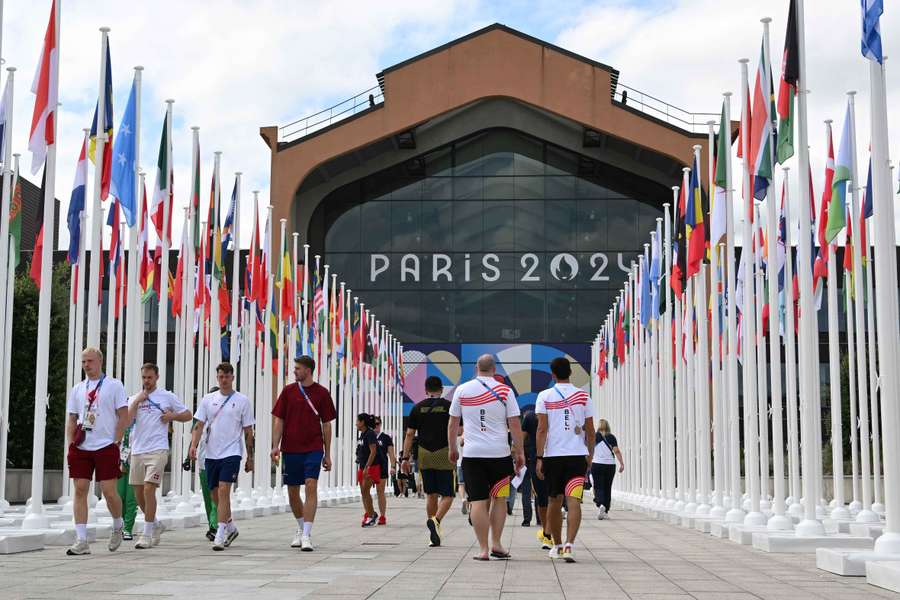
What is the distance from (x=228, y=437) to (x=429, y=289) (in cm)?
4507

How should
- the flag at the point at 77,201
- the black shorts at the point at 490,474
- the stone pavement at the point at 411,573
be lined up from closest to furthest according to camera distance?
the stone pavement at the point at 411,573, the black shorts at the point at 490,474, the flag at the point at 77,201

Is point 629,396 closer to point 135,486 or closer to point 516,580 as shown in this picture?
point 135,486

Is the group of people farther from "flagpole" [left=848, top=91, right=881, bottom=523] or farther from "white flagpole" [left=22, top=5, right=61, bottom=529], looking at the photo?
"flagpole" [left=848, top=91, right=881, bottom=523]

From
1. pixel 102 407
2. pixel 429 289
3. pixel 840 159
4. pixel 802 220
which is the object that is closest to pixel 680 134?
pixel 429 289

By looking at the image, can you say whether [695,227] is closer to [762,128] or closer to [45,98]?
[762,128]

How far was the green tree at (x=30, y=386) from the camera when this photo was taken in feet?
130

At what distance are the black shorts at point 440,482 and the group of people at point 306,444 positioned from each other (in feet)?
0.05

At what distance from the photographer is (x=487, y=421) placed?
45.1 feet

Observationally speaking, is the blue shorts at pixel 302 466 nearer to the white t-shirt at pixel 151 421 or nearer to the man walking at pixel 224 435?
the man walking at pixel 224 435

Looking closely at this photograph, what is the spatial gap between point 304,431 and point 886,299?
6.14 m

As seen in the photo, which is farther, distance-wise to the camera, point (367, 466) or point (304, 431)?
point (367, 466)

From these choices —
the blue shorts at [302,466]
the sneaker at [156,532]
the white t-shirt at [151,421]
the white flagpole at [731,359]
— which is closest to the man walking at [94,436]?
the white t-shirt at [151,421]

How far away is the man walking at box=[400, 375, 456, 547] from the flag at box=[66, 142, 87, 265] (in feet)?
29.2

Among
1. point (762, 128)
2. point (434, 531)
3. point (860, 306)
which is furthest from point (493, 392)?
point (860, 306)
